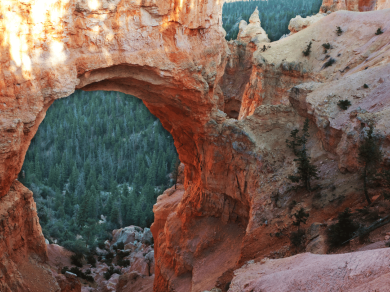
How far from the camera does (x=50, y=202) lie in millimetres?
47250

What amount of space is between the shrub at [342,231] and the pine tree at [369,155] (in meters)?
2.15

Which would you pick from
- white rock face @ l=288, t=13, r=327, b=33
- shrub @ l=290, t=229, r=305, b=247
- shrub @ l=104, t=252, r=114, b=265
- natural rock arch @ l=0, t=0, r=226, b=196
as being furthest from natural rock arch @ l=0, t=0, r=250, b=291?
white rock face @ l=288, t=13, r=327, b=33

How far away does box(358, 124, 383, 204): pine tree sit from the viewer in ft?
43.0

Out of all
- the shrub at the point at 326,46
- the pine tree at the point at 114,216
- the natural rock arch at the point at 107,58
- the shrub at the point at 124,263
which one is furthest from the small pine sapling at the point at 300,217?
the pine tree at the point at 114,216

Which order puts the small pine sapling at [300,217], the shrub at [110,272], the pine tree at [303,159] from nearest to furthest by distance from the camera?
1. the small pine sapling at [300,217]
2. the pine tree at [303,159]
3. the shrub at [110,272]

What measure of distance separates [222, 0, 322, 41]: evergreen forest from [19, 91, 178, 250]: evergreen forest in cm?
2766

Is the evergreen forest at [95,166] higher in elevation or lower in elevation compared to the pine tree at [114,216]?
higher

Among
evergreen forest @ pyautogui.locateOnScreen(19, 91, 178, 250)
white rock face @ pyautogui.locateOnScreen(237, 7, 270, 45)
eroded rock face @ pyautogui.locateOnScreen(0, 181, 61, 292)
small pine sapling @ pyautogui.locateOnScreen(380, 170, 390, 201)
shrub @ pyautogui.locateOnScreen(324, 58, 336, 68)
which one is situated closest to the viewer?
small pine sapling @ pyautogui.locateOnScreen(380, 170, 390, 201)

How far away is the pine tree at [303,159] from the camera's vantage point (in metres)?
15.4

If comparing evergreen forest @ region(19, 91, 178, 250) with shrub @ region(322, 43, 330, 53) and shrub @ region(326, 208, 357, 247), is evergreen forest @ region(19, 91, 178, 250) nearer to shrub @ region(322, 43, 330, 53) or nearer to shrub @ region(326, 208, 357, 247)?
shrub @ region(326, 208, 357, 247)

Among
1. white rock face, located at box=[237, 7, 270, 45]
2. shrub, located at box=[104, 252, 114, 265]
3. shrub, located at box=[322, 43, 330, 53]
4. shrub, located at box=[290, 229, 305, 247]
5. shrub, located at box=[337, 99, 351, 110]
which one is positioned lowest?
shrub, located at box=[104, 252, 114, 265]

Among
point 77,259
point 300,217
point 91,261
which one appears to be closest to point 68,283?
point 77,259

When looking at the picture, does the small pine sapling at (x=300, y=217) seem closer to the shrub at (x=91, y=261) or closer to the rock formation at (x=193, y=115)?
the rock formation at (x=193, y=115)

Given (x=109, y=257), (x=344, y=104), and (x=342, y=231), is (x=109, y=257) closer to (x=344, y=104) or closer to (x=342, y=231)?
(x=344, y=104)
